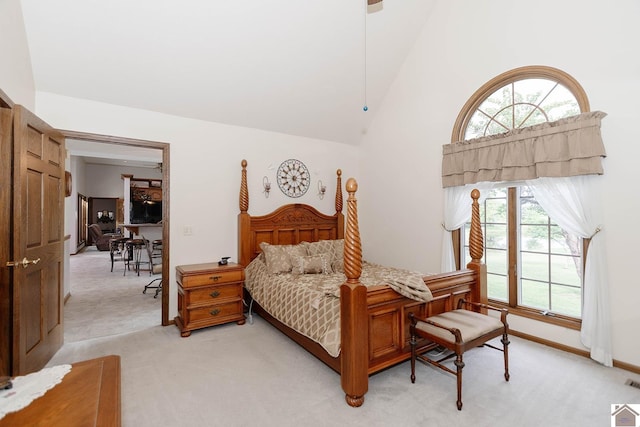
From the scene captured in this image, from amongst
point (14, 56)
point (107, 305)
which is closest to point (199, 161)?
point (14, 56)

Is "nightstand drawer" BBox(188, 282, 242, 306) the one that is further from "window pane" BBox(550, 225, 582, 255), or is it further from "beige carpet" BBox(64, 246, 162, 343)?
"window pane" BBox(550, 225, 582, 255)

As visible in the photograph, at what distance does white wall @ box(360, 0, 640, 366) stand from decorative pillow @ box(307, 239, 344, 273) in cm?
106

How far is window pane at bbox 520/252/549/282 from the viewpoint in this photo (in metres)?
3.34

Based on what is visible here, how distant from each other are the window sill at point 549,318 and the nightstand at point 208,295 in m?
3.26

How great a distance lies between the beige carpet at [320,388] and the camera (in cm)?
204

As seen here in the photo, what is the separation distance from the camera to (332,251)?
425 centimetres

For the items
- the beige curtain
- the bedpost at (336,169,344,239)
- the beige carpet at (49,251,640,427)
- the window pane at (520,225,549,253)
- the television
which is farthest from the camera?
the television

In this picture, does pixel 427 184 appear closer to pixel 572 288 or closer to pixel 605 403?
pixel 572 288

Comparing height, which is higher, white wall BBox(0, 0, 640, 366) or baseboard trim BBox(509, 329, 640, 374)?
white wall BBox(0, 0, 640, 366)

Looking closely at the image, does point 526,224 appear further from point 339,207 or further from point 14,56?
point 14,56

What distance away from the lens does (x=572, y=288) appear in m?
3.16

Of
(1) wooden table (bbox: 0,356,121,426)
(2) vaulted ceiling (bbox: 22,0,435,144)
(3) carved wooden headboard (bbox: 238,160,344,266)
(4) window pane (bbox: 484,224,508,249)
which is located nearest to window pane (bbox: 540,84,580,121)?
(4) window pane (bbox: 484,224,508,249)

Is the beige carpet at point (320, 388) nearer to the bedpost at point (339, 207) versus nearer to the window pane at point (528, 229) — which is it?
the window pane at point (528, 229)

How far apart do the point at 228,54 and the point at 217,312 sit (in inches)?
119
